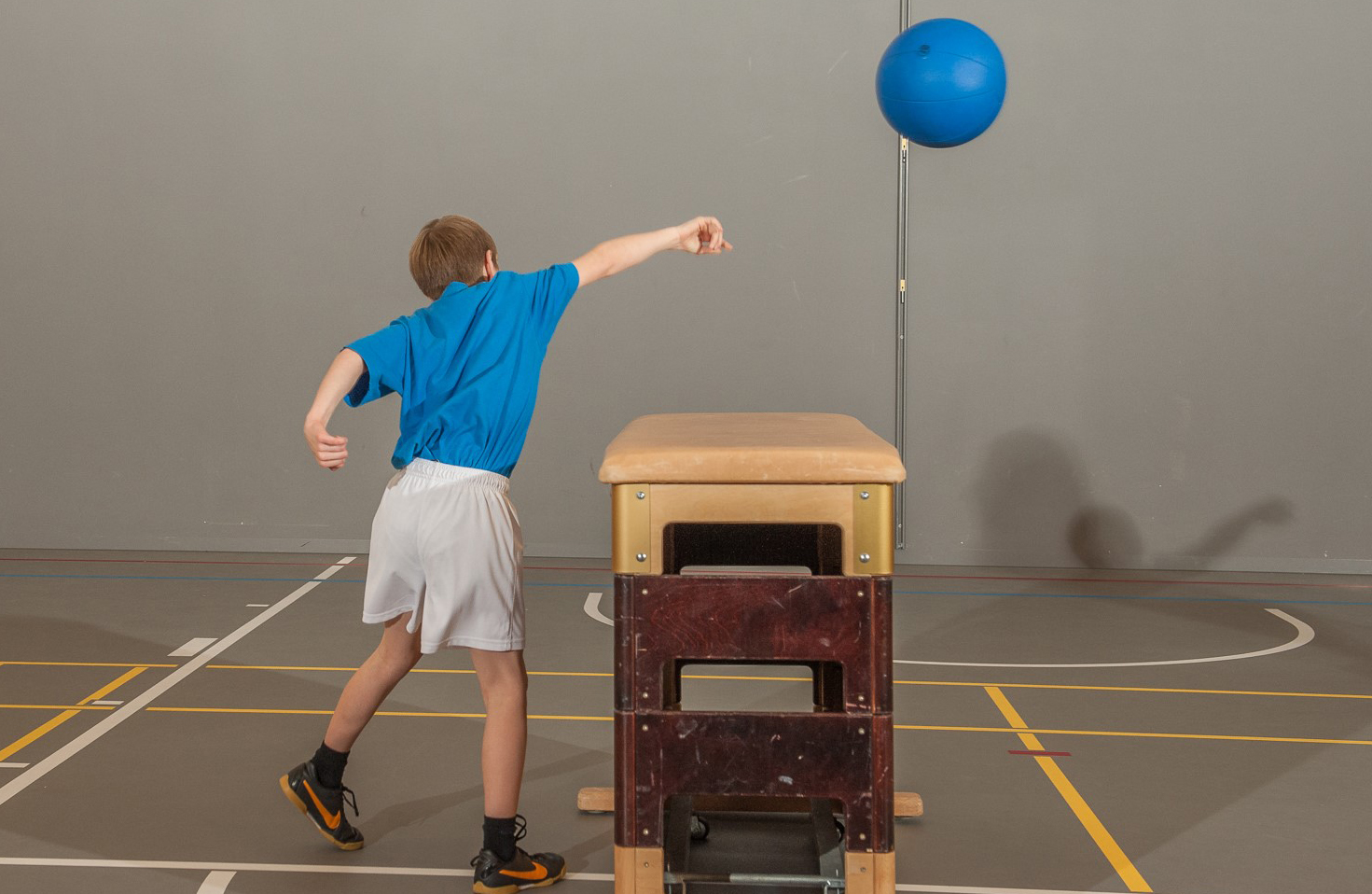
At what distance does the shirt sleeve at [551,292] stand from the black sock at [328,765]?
1151mm

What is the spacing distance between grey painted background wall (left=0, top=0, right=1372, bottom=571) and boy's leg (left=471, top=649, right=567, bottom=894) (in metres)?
4.42

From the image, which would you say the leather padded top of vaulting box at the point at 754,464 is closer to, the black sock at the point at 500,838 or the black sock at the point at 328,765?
the black sock at the point at 500,838

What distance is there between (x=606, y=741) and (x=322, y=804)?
1064 millimetres

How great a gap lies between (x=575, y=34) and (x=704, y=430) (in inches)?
189

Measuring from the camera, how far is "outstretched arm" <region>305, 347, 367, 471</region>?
2.49 m

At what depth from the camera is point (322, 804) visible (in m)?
3.00

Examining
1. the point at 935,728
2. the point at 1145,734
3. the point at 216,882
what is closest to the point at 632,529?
the point at 216,882

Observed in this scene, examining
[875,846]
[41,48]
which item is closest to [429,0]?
[41,48]

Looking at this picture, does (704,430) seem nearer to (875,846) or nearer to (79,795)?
(875,846)

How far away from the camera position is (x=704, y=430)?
2846 mm

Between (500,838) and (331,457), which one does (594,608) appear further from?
(331,457)

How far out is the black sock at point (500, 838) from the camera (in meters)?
2.77

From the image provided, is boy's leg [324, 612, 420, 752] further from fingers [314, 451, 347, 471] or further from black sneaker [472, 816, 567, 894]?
fingers [314, 451, 347, 471]

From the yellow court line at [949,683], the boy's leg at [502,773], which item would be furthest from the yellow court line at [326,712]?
the boy's leg at [502,773]
